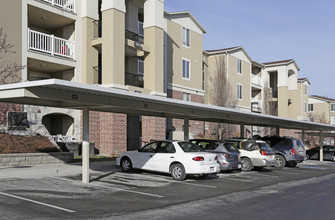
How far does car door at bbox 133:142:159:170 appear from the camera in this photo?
51.0 ft

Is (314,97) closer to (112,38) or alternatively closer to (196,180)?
(112,38)

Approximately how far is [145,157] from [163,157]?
99cm

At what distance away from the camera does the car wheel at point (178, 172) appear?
1441cm

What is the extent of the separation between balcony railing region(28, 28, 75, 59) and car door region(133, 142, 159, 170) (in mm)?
10945

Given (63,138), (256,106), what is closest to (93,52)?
(63,138)

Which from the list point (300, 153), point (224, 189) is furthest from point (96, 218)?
point (300, 153)

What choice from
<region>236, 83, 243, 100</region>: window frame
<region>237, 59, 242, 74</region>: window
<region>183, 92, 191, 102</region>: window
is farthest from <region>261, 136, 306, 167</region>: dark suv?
<region>237, 59, 242, 74</region>: window

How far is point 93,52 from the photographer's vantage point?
2573 centimetres

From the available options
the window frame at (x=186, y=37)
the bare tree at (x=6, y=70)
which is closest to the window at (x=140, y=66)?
the window frame at (x=186, y=37)

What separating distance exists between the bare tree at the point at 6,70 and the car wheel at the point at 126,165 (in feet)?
26.5

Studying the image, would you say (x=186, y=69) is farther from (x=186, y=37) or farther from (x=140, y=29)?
(x=140, y=29)

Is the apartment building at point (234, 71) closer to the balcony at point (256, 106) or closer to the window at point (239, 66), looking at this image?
the window at point (239, 66)

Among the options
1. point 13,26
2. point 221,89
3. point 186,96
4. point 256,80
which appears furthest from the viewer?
point 256,80

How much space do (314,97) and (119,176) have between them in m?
69.3
